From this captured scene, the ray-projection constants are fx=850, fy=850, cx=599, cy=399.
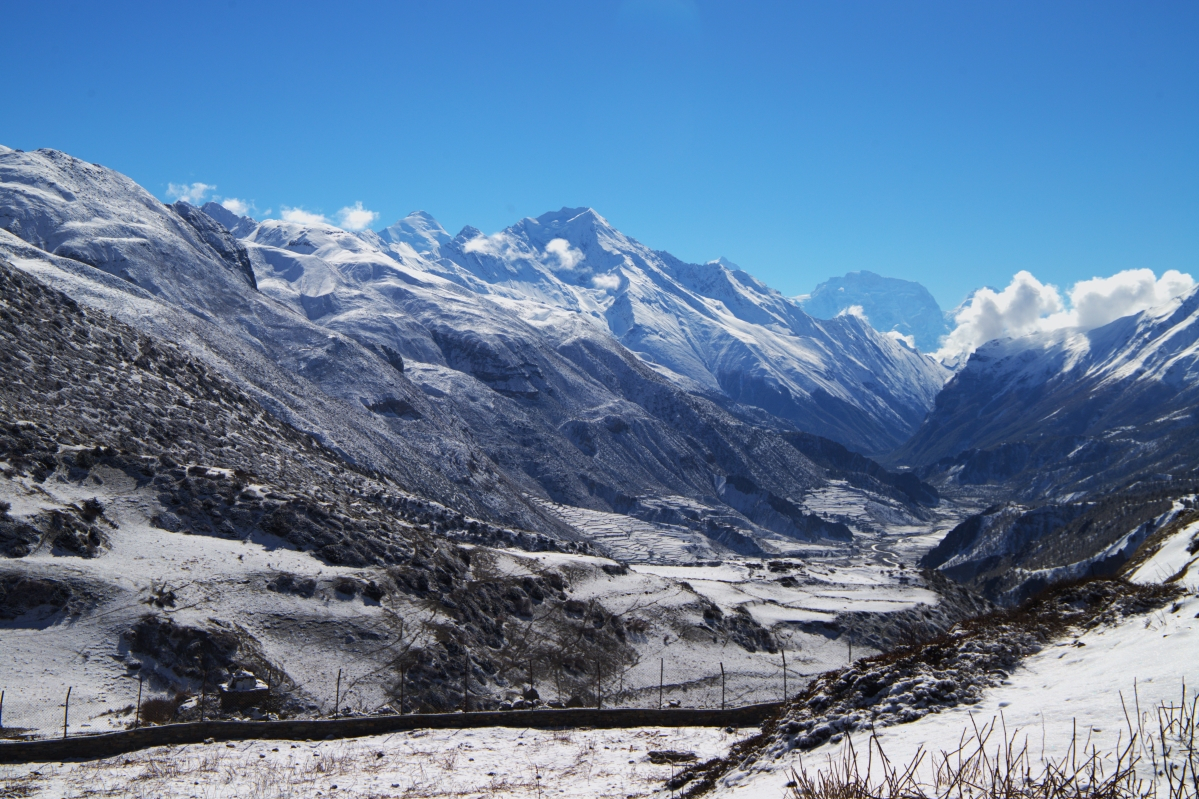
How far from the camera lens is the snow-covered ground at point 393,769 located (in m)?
22.6

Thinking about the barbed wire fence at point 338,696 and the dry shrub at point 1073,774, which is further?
the barbed wire fence at point 338,696

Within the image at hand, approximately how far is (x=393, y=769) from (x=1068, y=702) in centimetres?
1825

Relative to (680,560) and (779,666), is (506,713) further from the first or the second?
(680,560)

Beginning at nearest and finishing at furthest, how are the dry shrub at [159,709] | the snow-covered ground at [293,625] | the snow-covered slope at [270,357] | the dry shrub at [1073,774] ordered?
1. the dry shrub at [1073,774]
2. the dry shrub at [159,709]
3. the snow-covered ground at [293,625]
4. the snow-covered slope at [270,357]

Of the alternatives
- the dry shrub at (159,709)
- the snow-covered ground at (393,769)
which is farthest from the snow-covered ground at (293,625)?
the snow-covered ground at (393,769)

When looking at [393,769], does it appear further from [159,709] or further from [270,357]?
[270,357]

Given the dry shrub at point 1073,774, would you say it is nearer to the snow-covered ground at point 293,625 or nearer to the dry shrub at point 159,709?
the dry shrub at point 159,709

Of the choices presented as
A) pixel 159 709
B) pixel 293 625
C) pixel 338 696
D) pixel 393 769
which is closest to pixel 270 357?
pixel 293 625

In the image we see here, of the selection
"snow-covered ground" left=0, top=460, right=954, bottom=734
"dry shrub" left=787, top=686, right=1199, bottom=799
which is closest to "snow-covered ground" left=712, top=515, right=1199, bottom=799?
"dry shrub" left=787, top=686, right=1199, bottom=799

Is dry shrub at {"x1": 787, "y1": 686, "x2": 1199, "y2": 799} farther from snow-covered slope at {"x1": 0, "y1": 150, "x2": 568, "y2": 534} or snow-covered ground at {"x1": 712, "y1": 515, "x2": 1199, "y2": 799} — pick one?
snow-covered slope at {"x1": 0, "y1": 150, "x2": 568, "y2": 534}

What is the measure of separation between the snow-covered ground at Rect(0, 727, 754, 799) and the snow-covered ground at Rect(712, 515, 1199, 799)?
6288mm

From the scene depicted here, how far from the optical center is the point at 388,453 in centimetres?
15162

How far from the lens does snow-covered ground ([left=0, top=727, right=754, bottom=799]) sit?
22.6 meters

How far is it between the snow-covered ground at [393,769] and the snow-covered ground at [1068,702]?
248 inches
